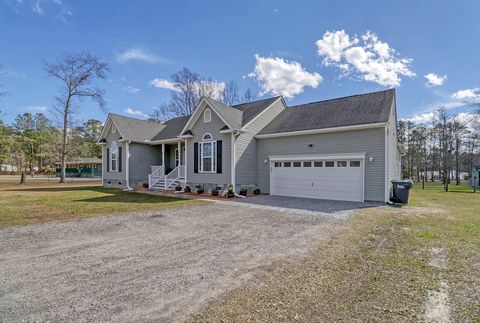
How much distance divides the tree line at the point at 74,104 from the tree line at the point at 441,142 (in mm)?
27188

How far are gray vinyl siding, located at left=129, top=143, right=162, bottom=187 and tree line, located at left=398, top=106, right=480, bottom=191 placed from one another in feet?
97.2

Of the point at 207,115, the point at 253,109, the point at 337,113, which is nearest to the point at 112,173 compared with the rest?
the point at 207,115

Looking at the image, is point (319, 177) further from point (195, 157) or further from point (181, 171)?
point (181, 171)

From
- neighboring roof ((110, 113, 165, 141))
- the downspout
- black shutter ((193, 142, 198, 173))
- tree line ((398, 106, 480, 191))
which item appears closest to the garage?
black shutter ((193, 142, 198, 173))

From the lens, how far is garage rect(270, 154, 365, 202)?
39.4ft

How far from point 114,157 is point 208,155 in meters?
9.97

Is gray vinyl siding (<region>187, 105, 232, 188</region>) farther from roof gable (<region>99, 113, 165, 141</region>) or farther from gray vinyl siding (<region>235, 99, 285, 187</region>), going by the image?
roof gable (<region>99, 113, 165, 141</region>)

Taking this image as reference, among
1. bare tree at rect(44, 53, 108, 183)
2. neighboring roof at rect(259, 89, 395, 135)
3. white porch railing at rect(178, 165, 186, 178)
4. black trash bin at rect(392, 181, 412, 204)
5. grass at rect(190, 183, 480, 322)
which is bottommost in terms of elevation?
grass at rect(190, 183, 480, 322)

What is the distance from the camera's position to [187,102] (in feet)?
110

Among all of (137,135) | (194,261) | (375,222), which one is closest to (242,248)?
(194,261)

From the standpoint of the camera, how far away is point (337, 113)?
1386 centimetres

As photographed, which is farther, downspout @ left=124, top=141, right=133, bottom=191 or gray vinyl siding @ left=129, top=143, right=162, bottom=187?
gray vinyl siding @ left=129, top=143, right=162, bottom=187

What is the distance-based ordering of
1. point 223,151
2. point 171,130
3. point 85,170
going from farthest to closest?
1. point 85,170
2. point 171,130
3. point 223,151

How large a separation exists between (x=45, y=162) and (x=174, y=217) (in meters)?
58.8
